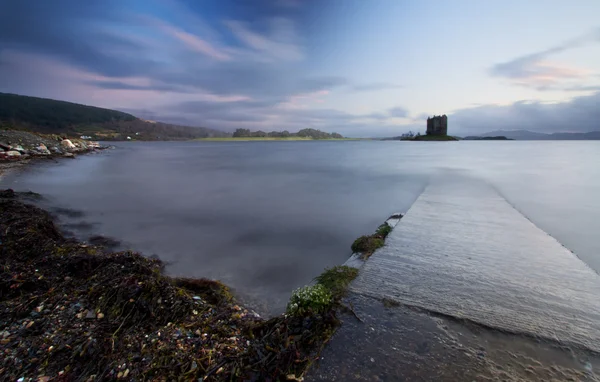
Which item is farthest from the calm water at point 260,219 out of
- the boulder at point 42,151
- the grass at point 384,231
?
the boulder at point 42,151

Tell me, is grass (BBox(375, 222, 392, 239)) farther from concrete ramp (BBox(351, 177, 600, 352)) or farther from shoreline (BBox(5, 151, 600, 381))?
shoreline (BBox(5, 151, 600, 381))

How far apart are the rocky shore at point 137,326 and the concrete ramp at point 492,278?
3.36 feet

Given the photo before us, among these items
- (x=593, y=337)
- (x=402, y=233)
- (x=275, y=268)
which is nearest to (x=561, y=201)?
(x=402, y=233)

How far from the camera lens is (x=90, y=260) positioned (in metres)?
4.91

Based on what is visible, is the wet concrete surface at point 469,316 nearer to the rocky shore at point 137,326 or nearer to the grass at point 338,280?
the grass at point 338,280

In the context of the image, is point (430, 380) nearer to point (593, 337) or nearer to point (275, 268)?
point (593, 337)

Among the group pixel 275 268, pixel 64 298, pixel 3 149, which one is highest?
pixel 3 149

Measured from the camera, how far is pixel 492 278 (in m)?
4.39

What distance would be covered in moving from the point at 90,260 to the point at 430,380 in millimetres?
5487

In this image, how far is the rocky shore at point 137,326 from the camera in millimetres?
2723

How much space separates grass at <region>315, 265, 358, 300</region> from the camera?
406 cm

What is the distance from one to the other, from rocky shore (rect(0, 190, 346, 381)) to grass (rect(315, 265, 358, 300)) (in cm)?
2

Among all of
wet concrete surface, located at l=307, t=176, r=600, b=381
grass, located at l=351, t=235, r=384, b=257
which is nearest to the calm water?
grass, located at l=351, t=235, r=384, b=257

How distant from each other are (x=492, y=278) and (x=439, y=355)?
7.51ft
